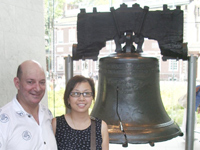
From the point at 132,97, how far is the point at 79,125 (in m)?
0.68

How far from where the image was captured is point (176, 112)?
8133mm

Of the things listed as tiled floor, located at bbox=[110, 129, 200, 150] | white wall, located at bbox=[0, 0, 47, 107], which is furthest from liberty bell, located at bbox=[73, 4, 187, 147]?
tiled floor, located at bbox=[110, 129, 200, 150]

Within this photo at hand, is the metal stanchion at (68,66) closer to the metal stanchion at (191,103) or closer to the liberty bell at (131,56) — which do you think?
the liberty bell at (131,56)

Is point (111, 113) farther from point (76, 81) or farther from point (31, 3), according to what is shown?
point (31, 3)

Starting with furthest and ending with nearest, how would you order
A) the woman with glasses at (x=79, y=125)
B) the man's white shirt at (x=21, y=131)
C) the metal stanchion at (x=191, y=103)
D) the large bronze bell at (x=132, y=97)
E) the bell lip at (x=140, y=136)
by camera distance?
1. the metal stanchion at (x=191, y=103)
2. the large bronze bell at (x=132, y=97)
3. the bell lip at (x=140, y=136)
4. the woman with glasses at (x=79, y=125)
5. the man's white shirt at (x=21, y=131)

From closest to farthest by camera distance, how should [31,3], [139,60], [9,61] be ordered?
[139,60] < [9,61] < [31,3]

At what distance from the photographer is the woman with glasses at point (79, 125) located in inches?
59.7

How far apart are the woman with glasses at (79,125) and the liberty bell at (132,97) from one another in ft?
1.32

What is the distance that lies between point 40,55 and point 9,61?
17.1 inches

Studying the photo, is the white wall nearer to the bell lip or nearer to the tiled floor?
the bell lip

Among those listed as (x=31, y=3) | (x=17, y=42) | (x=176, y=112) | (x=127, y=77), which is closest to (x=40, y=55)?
(x=17, y=42)

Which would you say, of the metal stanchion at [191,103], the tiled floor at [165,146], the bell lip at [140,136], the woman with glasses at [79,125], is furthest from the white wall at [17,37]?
the tiled floor at [165,146]

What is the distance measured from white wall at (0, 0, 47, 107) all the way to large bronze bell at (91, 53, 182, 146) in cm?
78

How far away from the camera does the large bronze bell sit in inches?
79.3
